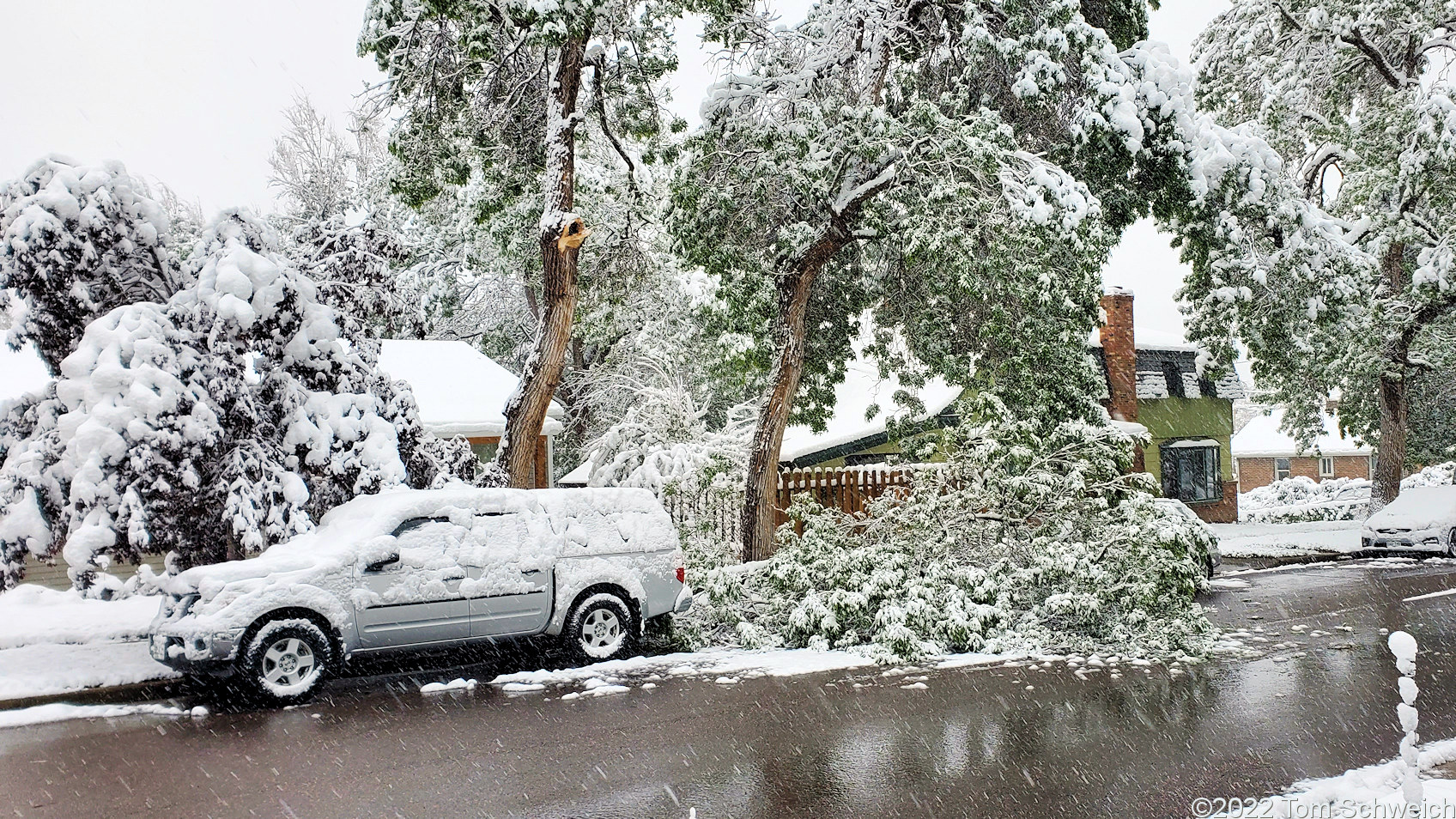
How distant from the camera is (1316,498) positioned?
43.3 m

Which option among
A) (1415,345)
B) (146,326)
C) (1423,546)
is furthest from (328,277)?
(1415,345)

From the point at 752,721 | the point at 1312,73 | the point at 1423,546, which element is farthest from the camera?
the point at 1312,73

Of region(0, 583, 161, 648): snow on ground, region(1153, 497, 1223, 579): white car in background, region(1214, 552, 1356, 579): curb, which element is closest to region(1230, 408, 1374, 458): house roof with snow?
region(1214, 552, 1356, 579): curb

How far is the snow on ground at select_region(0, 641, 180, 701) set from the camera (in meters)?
9.57

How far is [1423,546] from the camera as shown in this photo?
20.2m

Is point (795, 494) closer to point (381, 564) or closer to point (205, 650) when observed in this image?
point (381, 564)

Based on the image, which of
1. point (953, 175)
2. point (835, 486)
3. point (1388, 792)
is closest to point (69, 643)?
point (835, 486)

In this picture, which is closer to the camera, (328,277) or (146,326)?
(146,326)

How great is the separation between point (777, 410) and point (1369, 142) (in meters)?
17.8

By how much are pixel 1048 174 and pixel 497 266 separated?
59.4 ft

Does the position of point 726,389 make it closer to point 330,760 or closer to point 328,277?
point 328,277

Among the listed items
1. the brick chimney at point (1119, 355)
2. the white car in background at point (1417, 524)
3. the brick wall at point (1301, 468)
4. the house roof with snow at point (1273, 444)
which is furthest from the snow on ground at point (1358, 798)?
the brick wall at point (1301, 468)

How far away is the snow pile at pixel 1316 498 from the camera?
34.5m

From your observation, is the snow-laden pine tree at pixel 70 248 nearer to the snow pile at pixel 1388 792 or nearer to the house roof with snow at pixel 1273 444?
the snow pile at pixel 1388 792
